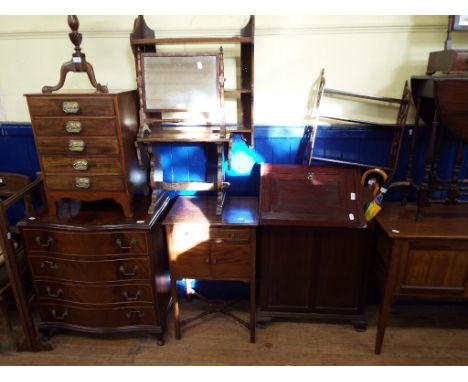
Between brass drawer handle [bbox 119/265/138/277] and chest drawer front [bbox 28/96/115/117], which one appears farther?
brass drawer handle [bbox 119/265/138/277]

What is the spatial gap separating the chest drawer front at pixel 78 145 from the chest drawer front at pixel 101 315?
1012 millimetres

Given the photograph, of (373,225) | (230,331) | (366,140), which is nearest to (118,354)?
(230,331)

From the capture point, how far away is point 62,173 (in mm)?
2059

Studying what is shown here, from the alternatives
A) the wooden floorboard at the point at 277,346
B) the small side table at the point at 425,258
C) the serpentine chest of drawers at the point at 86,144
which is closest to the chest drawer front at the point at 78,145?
the serpentine chest of drawers at the point at 86,144

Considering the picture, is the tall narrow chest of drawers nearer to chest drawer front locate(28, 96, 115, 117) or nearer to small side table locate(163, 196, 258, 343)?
small side table locate(163, 196, 258, 343)

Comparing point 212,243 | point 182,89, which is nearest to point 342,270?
point 212,243

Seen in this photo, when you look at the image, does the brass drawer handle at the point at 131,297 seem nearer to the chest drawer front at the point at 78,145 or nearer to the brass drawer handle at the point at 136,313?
the brass drawer handle at the point at 136,313

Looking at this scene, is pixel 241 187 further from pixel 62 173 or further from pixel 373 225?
pixel 62 173

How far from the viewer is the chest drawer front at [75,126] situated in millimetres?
1936

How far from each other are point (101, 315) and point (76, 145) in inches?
43.6

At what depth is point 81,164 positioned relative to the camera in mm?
2016

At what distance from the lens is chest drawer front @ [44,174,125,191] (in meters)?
2.05

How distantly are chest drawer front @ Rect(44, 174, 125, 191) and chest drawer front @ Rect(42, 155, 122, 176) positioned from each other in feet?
0.10

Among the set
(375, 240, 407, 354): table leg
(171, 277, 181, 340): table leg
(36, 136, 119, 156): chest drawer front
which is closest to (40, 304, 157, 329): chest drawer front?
(171, 277, 181, 340): table leg
